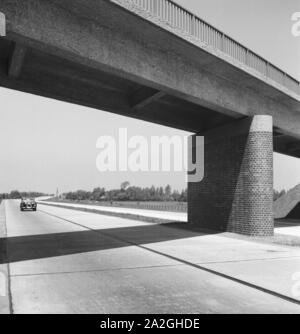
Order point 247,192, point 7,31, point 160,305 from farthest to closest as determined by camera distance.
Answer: point 247,192 → point 7,31 → point 160,305

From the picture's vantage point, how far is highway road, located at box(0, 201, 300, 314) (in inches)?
235

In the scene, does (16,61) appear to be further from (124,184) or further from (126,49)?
(124,184)

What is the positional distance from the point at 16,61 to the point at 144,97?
5524 millimetres

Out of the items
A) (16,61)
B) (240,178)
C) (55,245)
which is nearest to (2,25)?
(16,61)

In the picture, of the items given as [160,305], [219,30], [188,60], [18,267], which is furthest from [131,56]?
[160,305]

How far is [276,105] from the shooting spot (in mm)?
19234

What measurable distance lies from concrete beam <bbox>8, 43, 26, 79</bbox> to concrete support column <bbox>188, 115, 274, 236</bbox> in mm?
9782

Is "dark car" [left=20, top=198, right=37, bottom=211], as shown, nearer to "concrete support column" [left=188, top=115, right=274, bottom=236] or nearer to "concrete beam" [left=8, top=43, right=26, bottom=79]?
"concrete support column" [left=188, top=115, right=274, bottom=236]

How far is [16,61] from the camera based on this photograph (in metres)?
11.7

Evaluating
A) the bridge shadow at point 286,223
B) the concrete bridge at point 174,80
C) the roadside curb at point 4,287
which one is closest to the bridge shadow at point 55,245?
the roadside curb at point 4,287

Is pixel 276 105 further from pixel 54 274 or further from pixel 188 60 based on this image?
pixel 54 274

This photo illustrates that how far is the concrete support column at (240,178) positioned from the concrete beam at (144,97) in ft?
15.1

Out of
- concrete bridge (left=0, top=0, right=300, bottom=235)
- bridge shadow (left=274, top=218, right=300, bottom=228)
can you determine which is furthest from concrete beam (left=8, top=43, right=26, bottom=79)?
bridge shadow (left=274, top=218, right=300, bottom=228)
